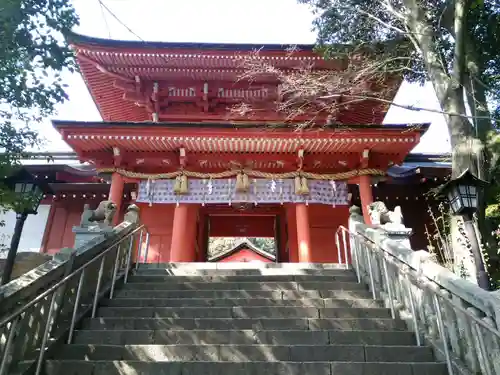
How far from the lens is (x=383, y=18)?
10.4 meters

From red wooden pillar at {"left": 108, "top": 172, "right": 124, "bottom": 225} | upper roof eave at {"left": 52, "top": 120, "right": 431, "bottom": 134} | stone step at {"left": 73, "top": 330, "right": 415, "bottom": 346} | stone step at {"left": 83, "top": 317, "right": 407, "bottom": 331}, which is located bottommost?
stone step at {"left": 73, "top": 330, "right": 415, "bottom": 346}

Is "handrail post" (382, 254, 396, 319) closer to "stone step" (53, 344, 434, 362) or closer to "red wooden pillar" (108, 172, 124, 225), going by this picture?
"stone step" (53, 344, 434, 362)

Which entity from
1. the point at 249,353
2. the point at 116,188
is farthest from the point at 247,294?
the point at 116,188

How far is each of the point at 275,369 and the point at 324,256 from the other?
24.3 ft

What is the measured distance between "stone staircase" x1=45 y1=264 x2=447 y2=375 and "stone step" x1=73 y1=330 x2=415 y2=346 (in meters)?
0.01

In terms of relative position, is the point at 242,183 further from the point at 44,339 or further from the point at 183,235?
the point at 44,339

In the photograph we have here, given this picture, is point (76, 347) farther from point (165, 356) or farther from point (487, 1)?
point (487, 1)

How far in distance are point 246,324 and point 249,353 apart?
706 mm

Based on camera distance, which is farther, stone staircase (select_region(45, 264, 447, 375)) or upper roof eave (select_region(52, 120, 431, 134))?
upper roof eave (select_region(52, 120, 431, 134))

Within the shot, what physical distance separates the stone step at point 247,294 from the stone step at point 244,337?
3.88 feet

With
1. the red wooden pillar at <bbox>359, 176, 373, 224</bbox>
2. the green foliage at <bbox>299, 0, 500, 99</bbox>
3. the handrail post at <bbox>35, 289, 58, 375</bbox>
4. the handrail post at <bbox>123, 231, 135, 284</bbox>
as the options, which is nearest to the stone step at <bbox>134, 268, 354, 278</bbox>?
the handrail post at <bbox>123, 231, 135, 284</bbox>

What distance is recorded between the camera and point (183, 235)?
949 cm

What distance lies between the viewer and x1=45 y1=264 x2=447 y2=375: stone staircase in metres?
3.69

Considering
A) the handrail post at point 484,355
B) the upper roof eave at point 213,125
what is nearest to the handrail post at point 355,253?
the handrail post at point 484,355
